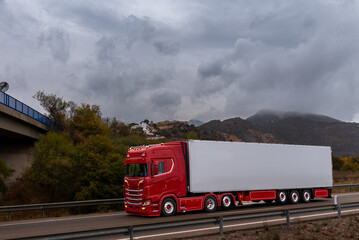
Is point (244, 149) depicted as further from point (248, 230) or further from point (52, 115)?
point (52, 115)

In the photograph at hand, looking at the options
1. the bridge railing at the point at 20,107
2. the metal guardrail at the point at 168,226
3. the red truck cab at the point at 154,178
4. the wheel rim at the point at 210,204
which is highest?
the bridge railing at the point at 20,107

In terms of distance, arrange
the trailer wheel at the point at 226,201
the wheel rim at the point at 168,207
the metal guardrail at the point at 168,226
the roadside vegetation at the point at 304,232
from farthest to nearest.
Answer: the trailer wheel at the point at 226,201
the wheel rim at the point at 168,207
the roadside vegetation at the point at 304,232
the metal guardrail at the point at 168,226

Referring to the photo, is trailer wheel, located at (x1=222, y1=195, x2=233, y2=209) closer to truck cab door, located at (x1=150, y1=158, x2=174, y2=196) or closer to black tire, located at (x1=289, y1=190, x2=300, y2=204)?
truck cab door, located at (x1=150, y1=158, x2=174, y2=196)

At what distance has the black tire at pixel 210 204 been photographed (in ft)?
58.7

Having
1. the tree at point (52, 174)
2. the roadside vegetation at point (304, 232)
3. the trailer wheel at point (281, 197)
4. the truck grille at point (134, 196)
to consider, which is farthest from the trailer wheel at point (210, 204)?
the tree at point (52, 174)

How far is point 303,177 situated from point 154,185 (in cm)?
1067

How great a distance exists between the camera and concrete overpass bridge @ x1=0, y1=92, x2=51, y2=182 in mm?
29219

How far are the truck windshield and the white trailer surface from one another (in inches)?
90.7

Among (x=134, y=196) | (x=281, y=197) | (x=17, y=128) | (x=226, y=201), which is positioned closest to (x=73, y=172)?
(x=17, y=128)

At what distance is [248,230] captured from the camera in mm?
12344

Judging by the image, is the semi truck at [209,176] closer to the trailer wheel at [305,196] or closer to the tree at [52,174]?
the trailer wheel at [305,196]

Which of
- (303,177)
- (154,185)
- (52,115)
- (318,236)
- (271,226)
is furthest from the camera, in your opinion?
(52,115)

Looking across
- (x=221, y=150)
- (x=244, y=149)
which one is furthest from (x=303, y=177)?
(x=221, y=150)

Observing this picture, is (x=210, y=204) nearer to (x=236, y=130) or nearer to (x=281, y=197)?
(x=281, y=197)
